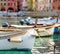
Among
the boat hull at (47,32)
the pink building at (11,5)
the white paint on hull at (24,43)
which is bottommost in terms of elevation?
the pink building at (11,5)

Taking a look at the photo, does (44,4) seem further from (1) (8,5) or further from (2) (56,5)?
(1) (8,5)

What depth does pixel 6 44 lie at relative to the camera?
2134 cm

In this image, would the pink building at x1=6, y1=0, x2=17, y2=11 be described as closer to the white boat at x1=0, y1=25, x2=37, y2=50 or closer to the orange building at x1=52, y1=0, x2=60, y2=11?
the orange building at x1=52, y1=0, x2=60, y2=11

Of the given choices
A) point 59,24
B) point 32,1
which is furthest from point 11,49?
point 32,1

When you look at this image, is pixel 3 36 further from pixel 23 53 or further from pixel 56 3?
pixel 56 3

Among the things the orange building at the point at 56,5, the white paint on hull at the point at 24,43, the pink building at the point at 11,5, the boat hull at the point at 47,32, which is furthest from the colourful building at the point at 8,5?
the white paint on hull at the point at 24,43

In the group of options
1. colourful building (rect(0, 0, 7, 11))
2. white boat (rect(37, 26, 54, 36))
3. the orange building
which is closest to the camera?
white boat (rect(37, 26, 54, 36))

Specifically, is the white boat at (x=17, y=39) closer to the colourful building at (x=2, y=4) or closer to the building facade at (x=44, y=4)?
the building facade at (x=44, y=4)

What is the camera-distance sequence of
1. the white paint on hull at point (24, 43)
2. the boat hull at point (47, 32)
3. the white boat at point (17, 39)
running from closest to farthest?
the white boat at point (17, 39) < the white paint on hull at point (24, 43) < the boat hull at point (47, 32)

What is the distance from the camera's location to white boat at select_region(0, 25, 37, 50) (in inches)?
827

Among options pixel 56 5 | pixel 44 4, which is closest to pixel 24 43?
pixel 56 5

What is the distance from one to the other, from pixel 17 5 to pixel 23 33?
351 ft

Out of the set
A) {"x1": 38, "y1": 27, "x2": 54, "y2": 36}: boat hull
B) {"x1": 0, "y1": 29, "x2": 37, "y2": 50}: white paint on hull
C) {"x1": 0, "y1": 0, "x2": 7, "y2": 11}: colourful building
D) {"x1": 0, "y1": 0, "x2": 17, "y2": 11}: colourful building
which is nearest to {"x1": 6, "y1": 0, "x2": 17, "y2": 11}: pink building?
{"x1": 0, "y1": 0, "x2": 17, "y2": 11}: colourful building

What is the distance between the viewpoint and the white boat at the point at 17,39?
2102cm
